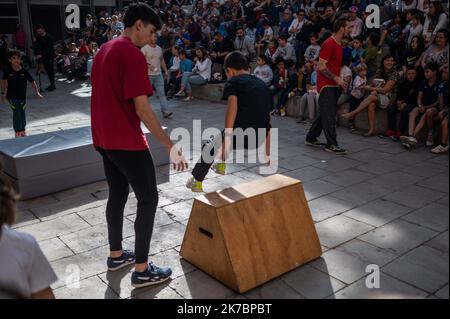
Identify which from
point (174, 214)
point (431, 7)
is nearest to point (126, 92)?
point (174, 214)

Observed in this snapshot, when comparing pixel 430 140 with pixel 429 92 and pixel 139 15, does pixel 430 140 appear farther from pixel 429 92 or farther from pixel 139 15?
pixel 139 15

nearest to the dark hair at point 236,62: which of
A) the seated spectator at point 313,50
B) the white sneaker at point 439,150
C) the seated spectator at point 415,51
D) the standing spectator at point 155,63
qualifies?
the white sneaker at point 439,150

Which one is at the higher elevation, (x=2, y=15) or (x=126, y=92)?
(x=2, y=15)

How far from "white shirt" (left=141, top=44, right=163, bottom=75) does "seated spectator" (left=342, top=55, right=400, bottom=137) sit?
3918 millimetres

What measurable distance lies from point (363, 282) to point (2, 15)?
2077 cm

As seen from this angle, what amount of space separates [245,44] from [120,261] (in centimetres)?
1003

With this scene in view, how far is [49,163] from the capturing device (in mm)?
4840

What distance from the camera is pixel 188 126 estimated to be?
863 cm

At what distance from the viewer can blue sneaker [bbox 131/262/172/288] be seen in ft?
10.1

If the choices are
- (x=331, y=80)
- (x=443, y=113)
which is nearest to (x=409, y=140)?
(x=443, y=113)

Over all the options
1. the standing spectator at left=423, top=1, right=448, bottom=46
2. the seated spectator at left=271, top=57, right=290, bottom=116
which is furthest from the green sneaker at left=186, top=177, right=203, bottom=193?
the standing spectator at left=423, top=1, right=448, bottom=46

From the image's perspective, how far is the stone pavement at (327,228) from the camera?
3080 mm

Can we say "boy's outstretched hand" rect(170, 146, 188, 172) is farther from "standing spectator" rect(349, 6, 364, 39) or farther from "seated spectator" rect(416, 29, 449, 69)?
"standing spectator" rect(349, 6, 364, 39)
